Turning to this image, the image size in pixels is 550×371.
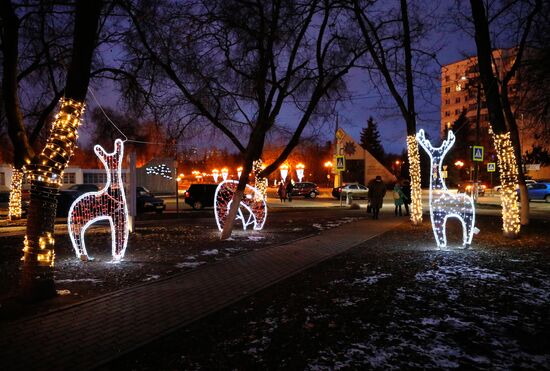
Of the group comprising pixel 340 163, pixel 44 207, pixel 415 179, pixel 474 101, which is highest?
pixel 474 101

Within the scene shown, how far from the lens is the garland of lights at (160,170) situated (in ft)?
150

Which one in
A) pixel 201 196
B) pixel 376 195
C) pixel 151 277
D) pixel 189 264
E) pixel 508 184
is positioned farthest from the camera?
pixel 201 196

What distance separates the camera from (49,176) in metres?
6.45

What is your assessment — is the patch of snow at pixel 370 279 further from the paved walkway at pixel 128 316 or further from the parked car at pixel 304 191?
the parked car at pixel 304 191

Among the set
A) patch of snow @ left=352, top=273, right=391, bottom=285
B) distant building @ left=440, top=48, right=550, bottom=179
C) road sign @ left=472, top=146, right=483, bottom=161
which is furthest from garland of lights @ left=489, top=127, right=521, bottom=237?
road sign @ left=472, top=146, right=483, bottom=161

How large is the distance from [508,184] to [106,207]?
431 inches

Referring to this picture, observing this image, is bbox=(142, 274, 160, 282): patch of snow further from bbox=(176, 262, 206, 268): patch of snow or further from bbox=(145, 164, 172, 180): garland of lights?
bbox=(145, 164, 172, 180): garland of lights

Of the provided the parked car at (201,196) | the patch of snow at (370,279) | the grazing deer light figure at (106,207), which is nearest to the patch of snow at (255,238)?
the grazing deer light figure at (106,207)

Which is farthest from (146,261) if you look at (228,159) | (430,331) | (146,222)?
(228,159)

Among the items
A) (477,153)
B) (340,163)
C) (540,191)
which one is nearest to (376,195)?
(340,163)

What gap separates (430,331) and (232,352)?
93.5 inches

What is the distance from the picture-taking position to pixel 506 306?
6.08m

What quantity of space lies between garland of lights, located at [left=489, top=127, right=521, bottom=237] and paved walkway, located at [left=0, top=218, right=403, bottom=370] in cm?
650

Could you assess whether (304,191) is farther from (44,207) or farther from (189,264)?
(44,207)
